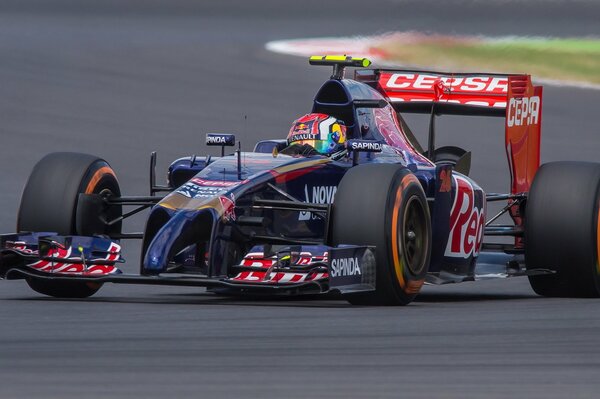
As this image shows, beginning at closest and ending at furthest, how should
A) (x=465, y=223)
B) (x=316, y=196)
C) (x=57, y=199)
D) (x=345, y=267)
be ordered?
(x=345, y=267), (x=57, y=199), (x=316, y=196), (x=465, y=223)

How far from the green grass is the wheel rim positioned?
59.5 ft

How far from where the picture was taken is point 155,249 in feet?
31.7

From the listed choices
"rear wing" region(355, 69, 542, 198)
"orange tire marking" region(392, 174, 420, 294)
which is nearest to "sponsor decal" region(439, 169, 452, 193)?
"orange tire marking" region(392, 174, 420, 294)

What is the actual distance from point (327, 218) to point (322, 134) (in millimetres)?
1659

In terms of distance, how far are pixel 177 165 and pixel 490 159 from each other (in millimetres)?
10712

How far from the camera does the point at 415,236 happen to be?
10.2m

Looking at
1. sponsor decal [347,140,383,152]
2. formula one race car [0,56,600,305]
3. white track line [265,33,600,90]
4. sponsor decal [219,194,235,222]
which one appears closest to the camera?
formula one race car [0,56,600,305]

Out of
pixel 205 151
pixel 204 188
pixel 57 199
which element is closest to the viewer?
pixel 204 188

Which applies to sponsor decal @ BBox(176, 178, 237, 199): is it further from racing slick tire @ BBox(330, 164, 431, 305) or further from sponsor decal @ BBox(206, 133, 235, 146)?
Answer: racing slick tire @ BBox(330, 164, 431, 305)

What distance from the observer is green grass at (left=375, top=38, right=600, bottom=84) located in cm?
2898

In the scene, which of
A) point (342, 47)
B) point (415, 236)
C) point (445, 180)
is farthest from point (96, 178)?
point (342, 47)

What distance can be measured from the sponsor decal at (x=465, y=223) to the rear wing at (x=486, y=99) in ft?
3.37

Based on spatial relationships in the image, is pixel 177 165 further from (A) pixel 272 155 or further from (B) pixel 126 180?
(B) pixel 126 180

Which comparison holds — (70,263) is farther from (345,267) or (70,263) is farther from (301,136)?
(301,136)
